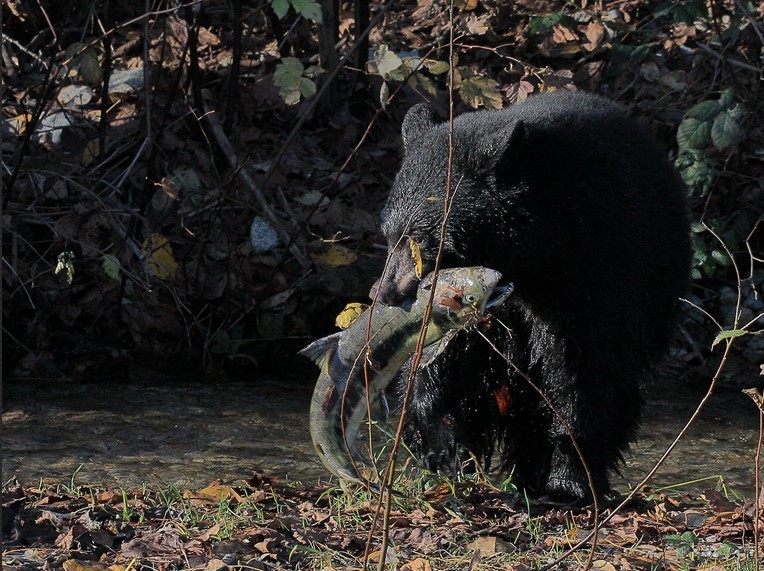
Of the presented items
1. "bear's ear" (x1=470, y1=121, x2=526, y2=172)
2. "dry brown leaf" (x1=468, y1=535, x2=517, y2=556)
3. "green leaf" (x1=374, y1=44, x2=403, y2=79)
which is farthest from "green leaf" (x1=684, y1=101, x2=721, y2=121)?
"dry brown leaf" (x1=468, y1=535, x2=517, y2=556)

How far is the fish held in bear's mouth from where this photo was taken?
3.49 meters

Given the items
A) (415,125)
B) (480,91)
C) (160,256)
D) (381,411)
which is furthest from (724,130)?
(381,411)

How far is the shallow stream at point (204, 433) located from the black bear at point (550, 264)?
0.80 meters

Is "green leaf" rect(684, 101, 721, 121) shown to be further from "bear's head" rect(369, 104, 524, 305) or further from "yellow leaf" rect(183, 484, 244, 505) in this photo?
"yellow leaf" rect(183, 484, 244, 505)

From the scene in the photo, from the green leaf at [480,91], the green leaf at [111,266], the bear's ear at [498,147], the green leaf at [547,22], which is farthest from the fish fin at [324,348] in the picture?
the green leaf at [547,22]

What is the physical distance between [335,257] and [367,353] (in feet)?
13.1

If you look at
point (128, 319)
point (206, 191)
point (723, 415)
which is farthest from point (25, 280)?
point (723, 415)

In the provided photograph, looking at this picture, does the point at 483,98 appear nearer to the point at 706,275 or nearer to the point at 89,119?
the point at 706,275

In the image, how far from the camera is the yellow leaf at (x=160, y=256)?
7.02 metres

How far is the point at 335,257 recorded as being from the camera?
293 inches

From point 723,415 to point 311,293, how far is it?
9.42 feet

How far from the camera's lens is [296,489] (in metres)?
4.36

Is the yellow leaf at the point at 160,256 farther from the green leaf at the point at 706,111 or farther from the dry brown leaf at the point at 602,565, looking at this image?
the dry brown leaf at the point at 602,565

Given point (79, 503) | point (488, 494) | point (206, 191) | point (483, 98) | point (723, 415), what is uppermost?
point (483, 98)
